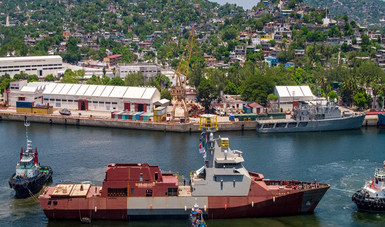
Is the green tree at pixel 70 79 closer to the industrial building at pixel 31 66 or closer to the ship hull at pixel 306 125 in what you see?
the industrial building at pixel 31 66

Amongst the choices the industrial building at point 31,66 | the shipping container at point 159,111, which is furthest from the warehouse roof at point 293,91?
the industrial building at point 31,66

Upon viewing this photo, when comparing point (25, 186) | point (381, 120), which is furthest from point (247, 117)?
point (25, 186)

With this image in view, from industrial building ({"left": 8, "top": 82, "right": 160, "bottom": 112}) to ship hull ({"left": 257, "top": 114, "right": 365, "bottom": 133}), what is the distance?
11970mm

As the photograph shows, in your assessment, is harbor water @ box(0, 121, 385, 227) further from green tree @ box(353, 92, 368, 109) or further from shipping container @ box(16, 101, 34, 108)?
green tree @ box(353, 92, 368, 109)

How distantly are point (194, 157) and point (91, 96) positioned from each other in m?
20.7

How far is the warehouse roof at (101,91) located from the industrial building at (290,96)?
1261 cm

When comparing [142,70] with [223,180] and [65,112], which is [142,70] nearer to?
[65,112]

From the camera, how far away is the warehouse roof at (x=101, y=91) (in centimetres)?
5844

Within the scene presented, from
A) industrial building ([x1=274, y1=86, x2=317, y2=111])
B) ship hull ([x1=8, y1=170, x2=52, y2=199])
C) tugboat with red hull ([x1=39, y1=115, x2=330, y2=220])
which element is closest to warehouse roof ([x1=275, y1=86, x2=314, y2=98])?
industrial building ([x1=274, y1=86, x2=317, y2=111])

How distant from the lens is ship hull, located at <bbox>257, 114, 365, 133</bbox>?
172ft

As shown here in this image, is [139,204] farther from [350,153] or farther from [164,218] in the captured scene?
[350,153]

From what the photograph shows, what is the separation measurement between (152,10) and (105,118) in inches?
4060

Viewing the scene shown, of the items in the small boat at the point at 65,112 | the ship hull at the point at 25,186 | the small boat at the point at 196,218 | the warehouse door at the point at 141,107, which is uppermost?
the warehouse door at the point at 141,107

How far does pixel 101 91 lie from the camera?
196ft
